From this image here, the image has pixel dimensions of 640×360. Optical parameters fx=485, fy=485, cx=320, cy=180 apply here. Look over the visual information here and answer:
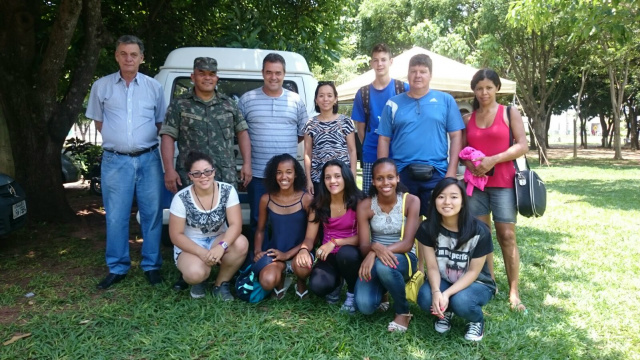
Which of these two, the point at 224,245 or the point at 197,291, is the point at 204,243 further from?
the point at 197,291

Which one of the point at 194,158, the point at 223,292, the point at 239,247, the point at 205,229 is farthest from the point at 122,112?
the point at 223,292

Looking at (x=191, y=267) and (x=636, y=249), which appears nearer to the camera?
(x=191, y=267)

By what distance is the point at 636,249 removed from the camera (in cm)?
538

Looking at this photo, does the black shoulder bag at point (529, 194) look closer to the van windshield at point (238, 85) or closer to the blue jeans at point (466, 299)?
the blue jeans at point (466, 299)

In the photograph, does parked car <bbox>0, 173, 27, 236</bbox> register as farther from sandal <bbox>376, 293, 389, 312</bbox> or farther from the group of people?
sandal <bbox>376, 293, 389, 312</bbox>

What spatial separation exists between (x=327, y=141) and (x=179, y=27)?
223 inches

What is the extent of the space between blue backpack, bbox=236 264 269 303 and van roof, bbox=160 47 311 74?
2.11 meters

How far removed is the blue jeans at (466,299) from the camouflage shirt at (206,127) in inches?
74.4

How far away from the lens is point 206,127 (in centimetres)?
401

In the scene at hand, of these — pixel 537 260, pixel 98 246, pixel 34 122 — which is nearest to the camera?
pixel 537 260

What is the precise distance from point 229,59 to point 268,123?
3.20ft

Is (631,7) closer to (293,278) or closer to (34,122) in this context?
(293,278)

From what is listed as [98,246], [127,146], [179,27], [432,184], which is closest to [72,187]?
[179,27]

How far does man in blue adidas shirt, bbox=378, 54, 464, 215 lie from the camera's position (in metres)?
3.66
